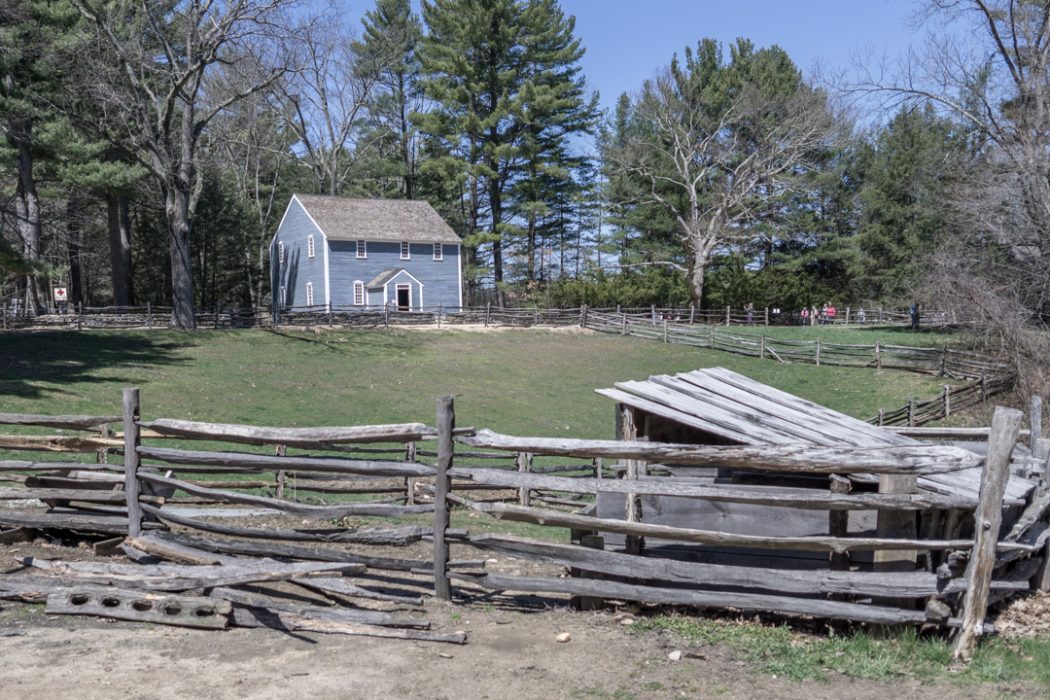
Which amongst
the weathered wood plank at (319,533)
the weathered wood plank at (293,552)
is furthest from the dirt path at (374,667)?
the weathered wood plank at (319,533)

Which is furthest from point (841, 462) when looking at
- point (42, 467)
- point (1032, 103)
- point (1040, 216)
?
point (1032, 103)

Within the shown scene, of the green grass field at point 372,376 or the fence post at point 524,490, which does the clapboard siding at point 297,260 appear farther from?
the fence post at point 524,490

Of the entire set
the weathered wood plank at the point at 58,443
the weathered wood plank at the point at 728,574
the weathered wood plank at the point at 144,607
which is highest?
the weathered wood plank at the point at 58,443

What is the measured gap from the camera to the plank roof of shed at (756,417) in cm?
708

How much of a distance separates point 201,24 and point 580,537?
104 ft

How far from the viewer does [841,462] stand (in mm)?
6250

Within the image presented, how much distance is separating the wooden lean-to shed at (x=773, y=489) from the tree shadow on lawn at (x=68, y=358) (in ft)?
58.0

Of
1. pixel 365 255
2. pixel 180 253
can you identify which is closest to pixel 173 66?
pixel 180 253

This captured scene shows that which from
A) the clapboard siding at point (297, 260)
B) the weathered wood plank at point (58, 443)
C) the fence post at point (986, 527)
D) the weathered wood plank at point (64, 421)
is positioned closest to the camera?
the fence post at point (986, 527)

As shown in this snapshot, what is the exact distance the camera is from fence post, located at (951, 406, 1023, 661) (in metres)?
6.10

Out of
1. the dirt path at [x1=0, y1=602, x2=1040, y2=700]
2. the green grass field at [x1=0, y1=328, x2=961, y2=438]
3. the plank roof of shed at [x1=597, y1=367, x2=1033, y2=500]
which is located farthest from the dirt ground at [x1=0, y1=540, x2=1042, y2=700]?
the green grass field at [x1=0, y1=328, x2=961, y2=438]

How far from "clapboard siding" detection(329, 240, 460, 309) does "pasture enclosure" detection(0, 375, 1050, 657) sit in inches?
1660

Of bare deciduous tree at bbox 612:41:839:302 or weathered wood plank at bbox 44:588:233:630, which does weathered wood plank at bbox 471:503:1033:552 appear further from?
bare deciduous tree at bbox 612:41:839:302

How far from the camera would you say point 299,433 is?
7.46m
